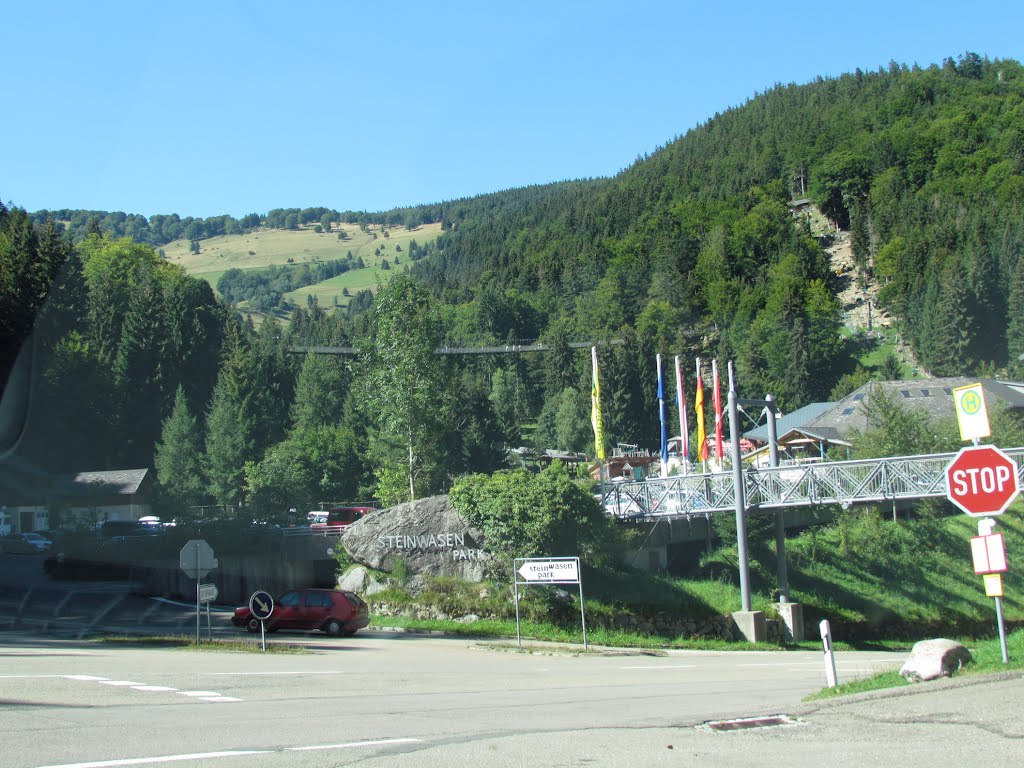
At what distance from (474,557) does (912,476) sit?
629 inches

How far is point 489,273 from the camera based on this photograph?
17325 cm

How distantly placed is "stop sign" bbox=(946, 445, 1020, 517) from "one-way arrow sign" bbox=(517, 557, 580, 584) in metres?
15.0

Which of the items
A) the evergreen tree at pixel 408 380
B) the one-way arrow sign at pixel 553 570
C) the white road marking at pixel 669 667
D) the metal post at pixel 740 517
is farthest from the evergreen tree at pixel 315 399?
the white road marking at pixel 669 667

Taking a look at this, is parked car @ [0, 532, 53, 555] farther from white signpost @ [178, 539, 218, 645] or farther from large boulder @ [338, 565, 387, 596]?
white signpost @ [178, 539, 218, 645]

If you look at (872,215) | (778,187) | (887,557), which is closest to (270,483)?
(887,557)

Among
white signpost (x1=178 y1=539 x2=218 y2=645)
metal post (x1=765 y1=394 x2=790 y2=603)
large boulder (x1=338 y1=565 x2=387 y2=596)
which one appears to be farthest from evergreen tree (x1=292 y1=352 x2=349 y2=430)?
white signpost (x1=178 y1=539 x2=218 y2=645)

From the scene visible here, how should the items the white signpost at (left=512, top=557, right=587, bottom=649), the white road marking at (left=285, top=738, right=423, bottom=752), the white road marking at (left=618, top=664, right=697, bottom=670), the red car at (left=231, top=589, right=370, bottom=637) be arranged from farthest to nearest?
the red car at (left=231, top=589, right=370, bottom=637), the white signpost at (left=512, top=557, right=587, bottom=649), the white road marking at (left=618, top=664, right=697, bottom=670), the white road marking at (left=285, top=738, right=423, bottom=752)

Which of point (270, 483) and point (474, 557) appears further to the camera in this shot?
point (270, 483)

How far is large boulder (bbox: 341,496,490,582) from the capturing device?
120ft

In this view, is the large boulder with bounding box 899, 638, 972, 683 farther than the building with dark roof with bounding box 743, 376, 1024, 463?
No

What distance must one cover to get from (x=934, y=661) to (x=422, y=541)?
85.8 feet

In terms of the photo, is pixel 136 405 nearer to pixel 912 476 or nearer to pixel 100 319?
pixel 100 319

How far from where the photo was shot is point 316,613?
94.8 feet

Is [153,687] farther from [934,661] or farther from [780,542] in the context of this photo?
[780,542]
